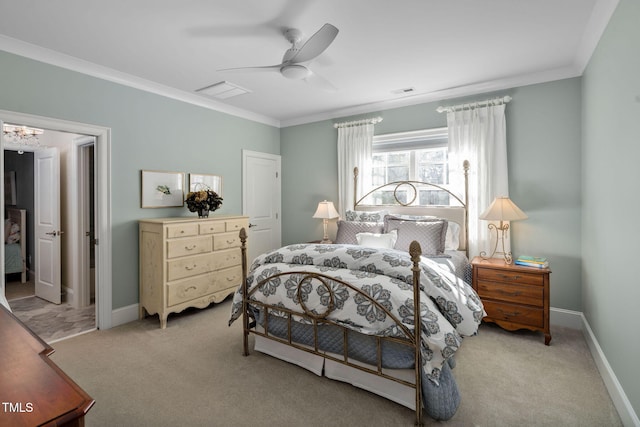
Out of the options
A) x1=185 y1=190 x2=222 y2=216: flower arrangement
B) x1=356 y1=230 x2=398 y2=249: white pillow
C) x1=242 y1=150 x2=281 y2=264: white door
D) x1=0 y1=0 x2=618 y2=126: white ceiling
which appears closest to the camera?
x1=0 y1=0 x2=618 y2=126: white ceiling

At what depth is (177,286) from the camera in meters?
3.48

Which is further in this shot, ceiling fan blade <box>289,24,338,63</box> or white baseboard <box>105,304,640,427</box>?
ceiling fan blade <box>289,24,338,63</box>

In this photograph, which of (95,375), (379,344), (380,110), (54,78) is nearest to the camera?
(379,344)

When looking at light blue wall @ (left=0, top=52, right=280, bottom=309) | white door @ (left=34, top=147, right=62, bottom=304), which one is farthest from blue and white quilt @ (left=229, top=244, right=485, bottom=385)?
white door @ (left=34, top=147, right=62, bottom=304)

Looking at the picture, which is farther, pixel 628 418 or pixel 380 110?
pixel 380 110

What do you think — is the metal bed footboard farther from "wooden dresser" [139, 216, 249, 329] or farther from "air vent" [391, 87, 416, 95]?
"air vent" [391, 87, 416, 95]

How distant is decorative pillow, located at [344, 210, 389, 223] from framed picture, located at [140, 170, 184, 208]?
2218 millimetres

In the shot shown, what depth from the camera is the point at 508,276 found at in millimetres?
3135

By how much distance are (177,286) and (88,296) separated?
1.53 metres

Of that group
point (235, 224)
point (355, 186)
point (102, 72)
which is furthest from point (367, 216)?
point (102, 72)

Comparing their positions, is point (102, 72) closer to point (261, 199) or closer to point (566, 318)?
point (261, 199)

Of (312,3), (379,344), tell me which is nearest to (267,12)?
(312,3)

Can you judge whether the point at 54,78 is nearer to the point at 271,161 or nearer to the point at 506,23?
the point at 271,161

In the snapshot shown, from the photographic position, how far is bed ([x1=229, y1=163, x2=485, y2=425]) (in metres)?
1.89
